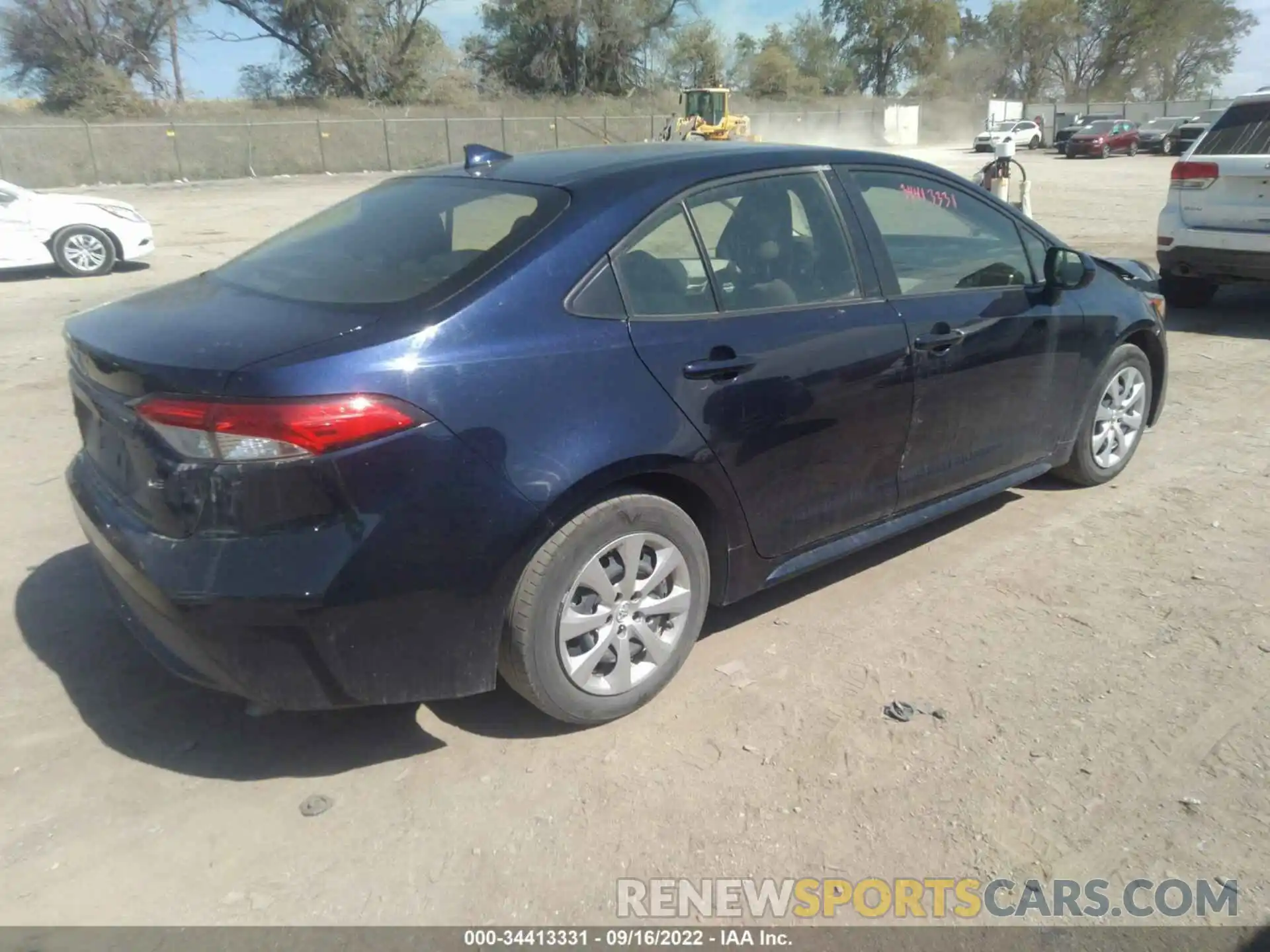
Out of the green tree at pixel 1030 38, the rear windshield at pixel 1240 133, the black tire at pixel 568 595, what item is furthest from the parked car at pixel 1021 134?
the black tire at pixel 568 595

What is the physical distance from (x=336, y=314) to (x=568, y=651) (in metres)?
1.18

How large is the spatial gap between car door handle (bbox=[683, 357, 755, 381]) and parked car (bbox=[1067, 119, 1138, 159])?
47599mm

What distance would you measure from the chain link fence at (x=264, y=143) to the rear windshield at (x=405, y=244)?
908 inches

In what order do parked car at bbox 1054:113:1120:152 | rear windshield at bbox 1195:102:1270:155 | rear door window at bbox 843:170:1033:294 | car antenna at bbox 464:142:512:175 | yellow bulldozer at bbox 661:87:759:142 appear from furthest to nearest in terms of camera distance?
parked car at bbox 1054:113:1120:152 → yellow bulldozer at bbox 661:87:759:142 → rear windshield at bbox 1195:102:1270:155 → rear door window at bbox 843:170:1033:294 → car antenna at bbox 464:142:512:175

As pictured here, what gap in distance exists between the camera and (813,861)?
2.58 metres

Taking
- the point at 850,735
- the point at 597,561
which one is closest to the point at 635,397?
the point at 597,561

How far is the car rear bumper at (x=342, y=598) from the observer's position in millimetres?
2512

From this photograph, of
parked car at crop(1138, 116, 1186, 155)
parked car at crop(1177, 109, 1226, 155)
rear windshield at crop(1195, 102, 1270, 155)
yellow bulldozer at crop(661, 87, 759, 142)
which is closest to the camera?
rear windshield at crop(1195, 102, 1270, 155)

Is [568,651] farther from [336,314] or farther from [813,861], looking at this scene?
[336,314]

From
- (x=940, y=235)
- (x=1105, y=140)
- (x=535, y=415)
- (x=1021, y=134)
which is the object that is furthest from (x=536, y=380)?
(x=1021, y=134)

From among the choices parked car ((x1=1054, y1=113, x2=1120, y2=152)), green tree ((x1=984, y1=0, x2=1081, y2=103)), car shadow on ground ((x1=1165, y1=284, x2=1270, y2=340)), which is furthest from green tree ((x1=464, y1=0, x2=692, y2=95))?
car shadow on ground ((x1=1165, y1=284, x2=1270, y2=340))

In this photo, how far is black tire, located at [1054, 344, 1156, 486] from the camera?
4719mm

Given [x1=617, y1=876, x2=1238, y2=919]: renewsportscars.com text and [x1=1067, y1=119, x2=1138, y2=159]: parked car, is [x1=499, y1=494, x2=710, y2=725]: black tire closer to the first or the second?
[x1=617, y1=876, x2=1238, y2=919]: renewsportscars.com text

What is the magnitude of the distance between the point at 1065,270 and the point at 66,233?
12.4 m
